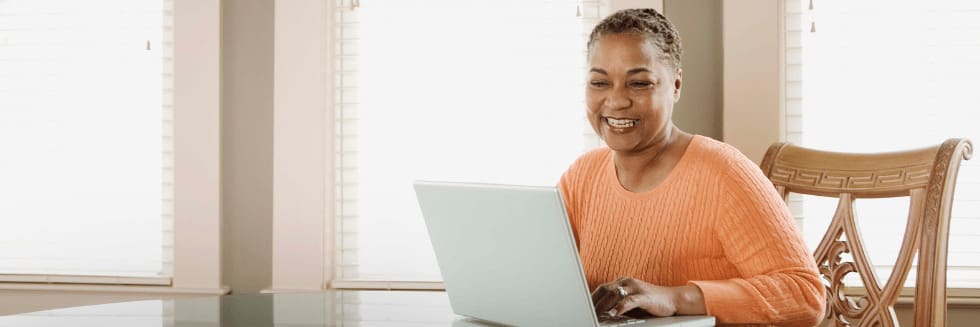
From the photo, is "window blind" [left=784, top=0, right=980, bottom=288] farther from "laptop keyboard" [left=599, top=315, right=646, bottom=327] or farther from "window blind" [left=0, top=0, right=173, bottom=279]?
"window blind" [left=0, top=0, right=173, bottom=279]

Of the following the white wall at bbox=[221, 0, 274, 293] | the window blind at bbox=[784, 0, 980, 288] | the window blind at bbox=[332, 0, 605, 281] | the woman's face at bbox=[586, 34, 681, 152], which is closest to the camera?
the woman's face at bbox=[586, 34, 681, 152]

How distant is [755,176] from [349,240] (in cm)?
155

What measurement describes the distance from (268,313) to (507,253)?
52 centimetres

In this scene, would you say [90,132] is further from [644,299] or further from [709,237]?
[644,299]

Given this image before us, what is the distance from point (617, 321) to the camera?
54.6 inches

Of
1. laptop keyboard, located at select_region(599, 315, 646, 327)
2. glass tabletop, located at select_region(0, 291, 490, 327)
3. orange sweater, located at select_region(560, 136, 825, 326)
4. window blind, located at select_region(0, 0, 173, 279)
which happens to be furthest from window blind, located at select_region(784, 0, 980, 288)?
window blind, located at select_region(0, 0, 173, 279)

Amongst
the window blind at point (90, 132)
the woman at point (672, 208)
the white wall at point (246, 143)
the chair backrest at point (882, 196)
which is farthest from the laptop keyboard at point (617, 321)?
the window blind at point (90, 132)

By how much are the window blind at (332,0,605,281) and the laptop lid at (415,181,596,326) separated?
137 centimetres

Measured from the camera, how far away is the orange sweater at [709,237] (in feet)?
5.07

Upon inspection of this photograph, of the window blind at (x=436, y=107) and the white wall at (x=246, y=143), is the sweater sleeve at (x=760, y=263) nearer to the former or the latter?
the window blind at (x=436, y=107)

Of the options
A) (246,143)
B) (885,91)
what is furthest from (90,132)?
(885,91)

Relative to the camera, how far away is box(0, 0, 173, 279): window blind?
3.01 m

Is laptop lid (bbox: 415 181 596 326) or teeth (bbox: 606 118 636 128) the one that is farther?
teeth (bbox: 606 118 636 128)

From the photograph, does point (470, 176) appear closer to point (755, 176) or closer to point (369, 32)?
point (369, 32)
